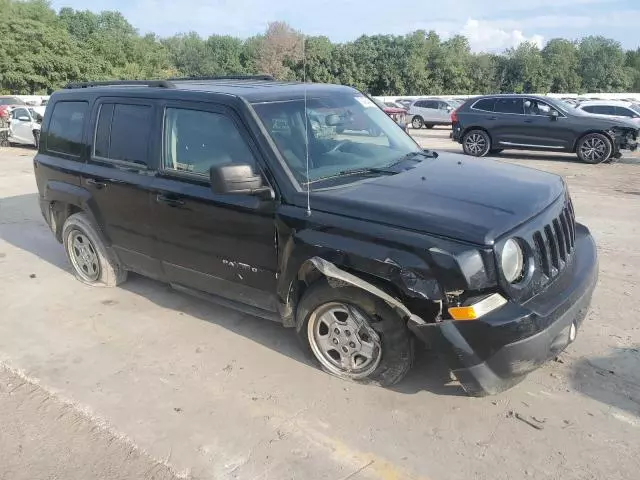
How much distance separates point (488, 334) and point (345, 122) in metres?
2.06

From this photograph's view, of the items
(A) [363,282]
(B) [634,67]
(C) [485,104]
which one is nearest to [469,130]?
(C) [485,104]

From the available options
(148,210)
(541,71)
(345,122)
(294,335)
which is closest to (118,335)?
(148,210)

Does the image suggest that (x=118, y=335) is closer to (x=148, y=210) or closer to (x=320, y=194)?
(x=148, y=210)

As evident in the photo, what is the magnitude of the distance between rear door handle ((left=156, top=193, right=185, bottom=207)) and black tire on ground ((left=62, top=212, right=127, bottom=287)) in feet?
3.95

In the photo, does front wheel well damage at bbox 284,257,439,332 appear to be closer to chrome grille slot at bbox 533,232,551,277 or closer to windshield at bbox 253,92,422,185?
windshield at bbox 253,92,422,185

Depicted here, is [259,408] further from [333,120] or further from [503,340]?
[333,120]

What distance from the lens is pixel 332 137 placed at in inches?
159

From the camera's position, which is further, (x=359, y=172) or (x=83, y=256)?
(x=83, y=256)

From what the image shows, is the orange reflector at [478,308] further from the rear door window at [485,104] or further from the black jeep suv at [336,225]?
the rear door window at [485,104]

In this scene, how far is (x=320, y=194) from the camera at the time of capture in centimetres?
347

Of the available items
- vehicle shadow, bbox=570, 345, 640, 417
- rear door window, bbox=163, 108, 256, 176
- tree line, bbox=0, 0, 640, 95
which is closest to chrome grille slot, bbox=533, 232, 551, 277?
vehicle shadow, bbox=570, 345, 640, 417

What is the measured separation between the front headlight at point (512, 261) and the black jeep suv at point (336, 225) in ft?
0.04

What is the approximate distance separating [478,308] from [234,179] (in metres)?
1.63

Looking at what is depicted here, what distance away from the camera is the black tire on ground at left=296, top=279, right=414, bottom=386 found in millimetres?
3287
